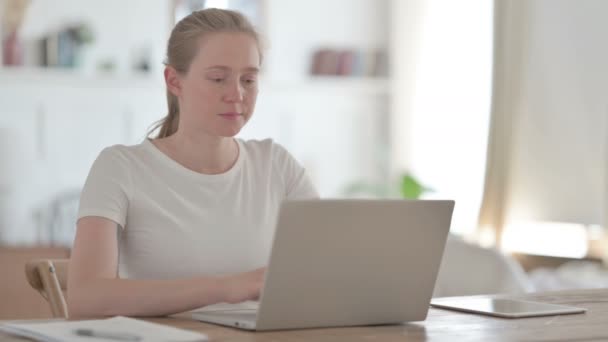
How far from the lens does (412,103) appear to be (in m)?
7.38

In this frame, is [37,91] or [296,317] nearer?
[296,317]

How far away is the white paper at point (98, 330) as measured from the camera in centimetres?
151

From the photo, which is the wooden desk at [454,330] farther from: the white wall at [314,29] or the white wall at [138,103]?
the white wall at [314,29]

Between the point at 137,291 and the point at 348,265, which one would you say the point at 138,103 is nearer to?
the point at 137,291

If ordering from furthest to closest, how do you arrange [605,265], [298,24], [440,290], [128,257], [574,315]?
[298,24]
[605,265]
[440,290]
[128,257]
[574,315]

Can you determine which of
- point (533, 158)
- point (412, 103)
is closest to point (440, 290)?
point (533, 158)

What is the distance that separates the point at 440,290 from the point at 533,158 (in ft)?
9.64

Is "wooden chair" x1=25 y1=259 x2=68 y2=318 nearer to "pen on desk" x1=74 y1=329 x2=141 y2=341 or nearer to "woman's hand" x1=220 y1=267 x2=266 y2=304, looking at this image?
"woman's hand" x1=220 y1=267 x2=266 y2=304

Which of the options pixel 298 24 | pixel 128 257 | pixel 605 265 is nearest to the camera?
pixel 128 257

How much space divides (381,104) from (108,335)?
19.9ft

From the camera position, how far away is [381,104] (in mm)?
7488

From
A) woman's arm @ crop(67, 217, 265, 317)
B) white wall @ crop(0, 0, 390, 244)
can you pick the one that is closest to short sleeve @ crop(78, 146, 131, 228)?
woman's arm @ crop(67, 217, 265, 317)

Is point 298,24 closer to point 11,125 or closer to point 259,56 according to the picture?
point 11,125

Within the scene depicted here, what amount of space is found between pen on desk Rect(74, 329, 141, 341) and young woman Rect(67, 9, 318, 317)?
1.52 ft
